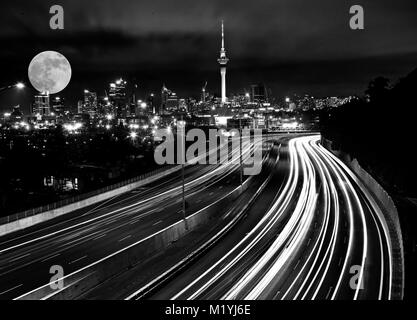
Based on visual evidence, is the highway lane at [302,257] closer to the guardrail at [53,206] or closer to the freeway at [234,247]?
the freeway at [234,247]

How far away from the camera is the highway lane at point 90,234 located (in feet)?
61.6

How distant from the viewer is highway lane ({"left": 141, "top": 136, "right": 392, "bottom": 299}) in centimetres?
1664

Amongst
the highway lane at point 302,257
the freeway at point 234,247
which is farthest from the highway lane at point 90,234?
the highway lane at point 302,257

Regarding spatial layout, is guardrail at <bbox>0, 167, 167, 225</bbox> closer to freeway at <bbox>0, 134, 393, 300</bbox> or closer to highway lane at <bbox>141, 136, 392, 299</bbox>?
freeway at <bbox>0, 134, 393, 300</bbox>

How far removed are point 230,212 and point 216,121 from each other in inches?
6198

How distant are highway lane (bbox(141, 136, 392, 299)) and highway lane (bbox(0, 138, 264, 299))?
465 centimetres

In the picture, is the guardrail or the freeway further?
the guardrail

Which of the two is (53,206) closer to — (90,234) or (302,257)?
(90,234)

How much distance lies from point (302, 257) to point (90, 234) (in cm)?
1174

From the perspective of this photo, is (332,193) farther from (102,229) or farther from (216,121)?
(216,121)

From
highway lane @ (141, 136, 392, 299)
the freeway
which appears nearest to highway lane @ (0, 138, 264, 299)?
the freeway

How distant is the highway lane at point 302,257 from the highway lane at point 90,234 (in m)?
4.65

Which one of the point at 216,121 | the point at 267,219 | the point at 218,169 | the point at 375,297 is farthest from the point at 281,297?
the point at 216,121

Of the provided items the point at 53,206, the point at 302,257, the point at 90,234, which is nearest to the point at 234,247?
the point at 302,257
